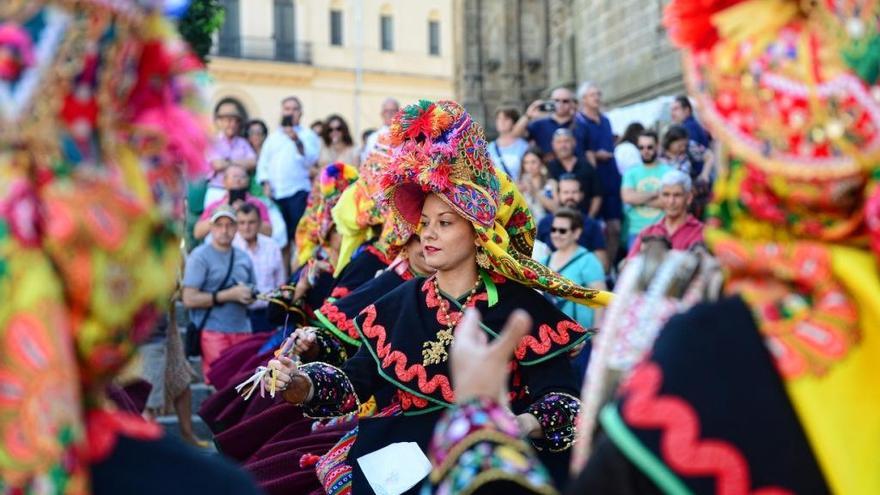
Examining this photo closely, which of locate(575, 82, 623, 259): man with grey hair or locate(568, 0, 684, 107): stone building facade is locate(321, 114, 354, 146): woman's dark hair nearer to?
locate(575, 82, 623, 259): man with grey hair

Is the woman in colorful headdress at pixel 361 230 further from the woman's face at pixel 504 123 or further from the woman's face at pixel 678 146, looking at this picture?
the woman's face at pixel 504 123

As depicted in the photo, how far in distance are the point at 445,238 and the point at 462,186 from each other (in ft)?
0.68

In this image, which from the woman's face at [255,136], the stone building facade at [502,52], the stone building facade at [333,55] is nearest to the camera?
the woman's face at [255,136]

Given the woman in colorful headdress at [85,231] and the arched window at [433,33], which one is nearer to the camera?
the woman in colorful headdress at [85,231]

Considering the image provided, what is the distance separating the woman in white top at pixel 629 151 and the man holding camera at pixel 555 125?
56cm

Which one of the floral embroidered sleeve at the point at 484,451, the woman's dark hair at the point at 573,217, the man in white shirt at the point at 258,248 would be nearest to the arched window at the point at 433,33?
the man in white shirt at the point at 258,248

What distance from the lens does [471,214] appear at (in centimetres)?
477

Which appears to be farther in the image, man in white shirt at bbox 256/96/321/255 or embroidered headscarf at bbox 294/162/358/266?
man in white shirt at bbox 256/96/321/255

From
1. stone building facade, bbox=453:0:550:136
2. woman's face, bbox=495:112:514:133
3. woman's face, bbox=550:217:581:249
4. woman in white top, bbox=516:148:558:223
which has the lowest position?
woman's face, bbox=550:217:581:249

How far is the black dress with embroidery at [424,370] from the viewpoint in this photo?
14.9ft

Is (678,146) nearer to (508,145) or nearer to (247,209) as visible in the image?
(508,145)

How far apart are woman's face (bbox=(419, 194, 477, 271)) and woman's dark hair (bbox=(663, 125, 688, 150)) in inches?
242

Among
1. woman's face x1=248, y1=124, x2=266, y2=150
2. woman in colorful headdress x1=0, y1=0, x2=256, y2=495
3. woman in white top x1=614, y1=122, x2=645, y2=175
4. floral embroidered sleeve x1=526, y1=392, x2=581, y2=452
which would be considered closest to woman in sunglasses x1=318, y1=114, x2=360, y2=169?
woman's face x1=248, y1=124, x2=266, y2=150

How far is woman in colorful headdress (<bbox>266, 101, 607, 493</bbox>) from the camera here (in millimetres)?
4578
